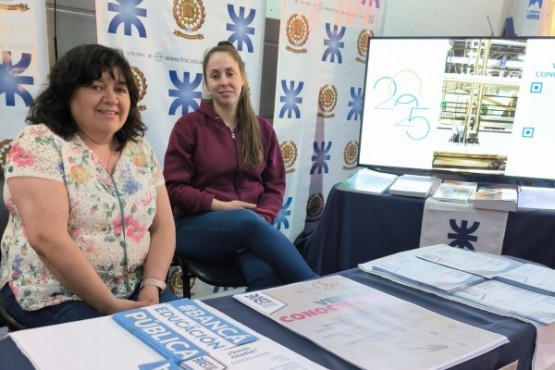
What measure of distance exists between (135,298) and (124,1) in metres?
1.25

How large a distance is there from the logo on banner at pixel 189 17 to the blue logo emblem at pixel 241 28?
6.1 inches

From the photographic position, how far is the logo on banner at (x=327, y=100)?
2.77 meters

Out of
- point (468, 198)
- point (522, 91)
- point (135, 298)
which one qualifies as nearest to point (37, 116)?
point (135, 298)

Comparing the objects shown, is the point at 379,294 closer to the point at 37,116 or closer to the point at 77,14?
the point at 37,116

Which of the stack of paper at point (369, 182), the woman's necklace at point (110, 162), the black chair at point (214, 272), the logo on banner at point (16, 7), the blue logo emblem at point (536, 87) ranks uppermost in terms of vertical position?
the logo on banner at point (16, 7)

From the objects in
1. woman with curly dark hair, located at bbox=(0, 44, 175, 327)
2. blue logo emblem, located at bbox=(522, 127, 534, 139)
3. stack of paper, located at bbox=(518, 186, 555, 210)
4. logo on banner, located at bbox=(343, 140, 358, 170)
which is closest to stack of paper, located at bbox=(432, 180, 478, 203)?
stack of paper, located at bbox=(518, 186, 555, 210)

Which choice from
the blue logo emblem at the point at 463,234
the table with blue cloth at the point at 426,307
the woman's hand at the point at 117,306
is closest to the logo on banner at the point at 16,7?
the woman's hand at the point at 117,306

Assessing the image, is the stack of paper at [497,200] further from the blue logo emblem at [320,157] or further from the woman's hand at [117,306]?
the woman's hand at [117,306]

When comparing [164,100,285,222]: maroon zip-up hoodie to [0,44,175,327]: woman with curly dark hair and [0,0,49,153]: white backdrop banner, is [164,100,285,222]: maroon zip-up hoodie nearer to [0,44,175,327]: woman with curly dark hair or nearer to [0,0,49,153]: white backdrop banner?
[0,44,175,327]: woman with curly dark hair

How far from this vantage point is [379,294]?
91 cm

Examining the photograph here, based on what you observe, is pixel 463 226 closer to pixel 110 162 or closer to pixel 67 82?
pixel 110 162

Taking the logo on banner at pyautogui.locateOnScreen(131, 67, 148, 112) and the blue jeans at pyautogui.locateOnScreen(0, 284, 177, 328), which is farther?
the logo on banner at pyautogui.locateOnScreen(131, 67, 148, 112)

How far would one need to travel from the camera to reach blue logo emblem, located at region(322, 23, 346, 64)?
271 cm

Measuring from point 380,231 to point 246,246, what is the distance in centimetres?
77
